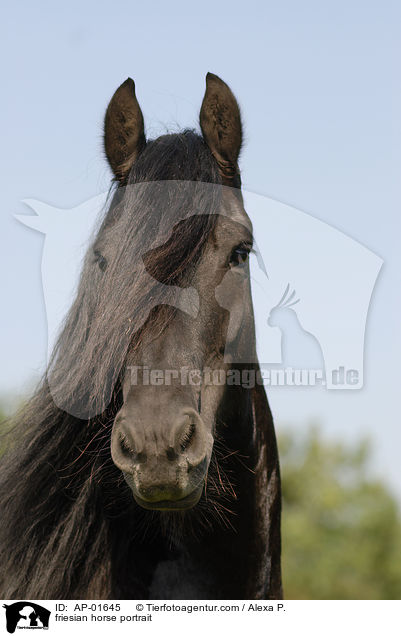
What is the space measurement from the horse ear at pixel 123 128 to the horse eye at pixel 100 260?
18.4 inches

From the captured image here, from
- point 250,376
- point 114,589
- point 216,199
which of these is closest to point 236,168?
point 216,199

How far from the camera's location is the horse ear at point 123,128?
3.16 m

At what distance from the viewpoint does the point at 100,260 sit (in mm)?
2863

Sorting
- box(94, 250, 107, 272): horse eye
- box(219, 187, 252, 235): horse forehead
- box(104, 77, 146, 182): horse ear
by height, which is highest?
box(104, 77, 146, 182): horse ear

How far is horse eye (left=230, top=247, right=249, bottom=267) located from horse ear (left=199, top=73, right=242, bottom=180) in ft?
1.52

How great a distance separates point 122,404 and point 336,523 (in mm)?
31020

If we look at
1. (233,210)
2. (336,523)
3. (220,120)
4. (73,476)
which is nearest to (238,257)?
(233,210)

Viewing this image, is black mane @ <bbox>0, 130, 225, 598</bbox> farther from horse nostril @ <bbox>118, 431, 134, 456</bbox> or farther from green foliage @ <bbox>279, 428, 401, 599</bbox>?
green foliage @ <bbox>279, 428, 401, 599</bbox>

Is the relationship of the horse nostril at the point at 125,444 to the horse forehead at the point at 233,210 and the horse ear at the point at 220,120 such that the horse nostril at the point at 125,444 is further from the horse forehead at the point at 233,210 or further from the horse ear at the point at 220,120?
the horse ear at the point at 220,120

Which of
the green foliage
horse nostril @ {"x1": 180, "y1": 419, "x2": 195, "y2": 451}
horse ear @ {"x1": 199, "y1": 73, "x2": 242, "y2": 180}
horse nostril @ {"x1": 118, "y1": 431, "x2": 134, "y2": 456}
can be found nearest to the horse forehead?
horse ear @ {"x1": 199, "y1": 73, "x2": 242, "y2": 180}

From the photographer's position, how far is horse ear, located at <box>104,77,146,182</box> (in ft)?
10.4
